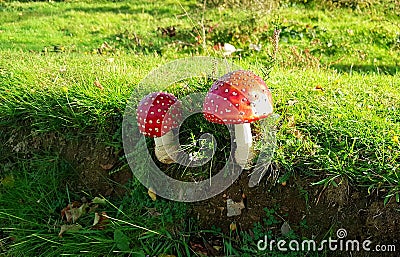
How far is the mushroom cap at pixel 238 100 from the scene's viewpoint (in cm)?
286

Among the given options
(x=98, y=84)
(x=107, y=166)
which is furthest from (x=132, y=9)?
(x=107, y=166)

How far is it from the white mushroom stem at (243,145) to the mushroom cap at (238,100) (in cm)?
24

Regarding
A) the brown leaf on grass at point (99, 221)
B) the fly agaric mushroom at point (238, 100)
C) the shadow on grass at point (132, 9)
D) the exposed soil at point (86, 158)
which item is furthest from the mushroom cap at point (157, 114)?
the shadow on grass at point (132, 9)

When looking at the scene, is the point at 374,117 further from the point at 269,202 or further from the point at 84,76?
the point at 84,76

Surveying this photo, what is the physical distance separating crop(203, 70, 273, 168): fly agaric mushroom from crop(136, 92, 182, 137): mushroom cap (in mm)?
311

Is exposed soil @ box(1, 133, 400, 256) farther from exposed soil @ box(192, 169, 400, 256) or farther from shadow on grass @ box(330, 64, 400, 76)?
shadow on grass @ box(330, 64, 400, 76)

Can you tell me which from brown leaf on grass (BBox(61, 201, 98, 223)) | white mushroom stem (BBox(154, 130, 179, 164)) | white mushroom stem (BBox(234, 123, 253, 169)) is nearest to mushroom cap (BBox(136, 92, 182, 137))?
white mushroom stem (BBox(154, 130, 179, 164))

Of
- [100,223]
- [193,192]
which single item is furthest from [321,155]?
[100,223]

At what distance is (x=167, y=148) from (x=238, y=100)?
77 centimetres

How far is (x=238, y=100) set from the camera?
2852 millimetres

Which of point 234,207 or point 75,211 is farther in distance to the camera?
point 75,211

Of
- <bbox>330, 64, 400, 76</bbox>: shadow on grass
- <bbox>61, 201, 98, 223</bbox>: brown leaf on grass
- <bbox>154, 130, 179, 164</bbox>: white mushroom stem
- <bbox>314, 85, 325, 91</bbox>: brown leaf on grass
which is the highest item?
<bbox>314, 85, 325, 91</bbox>: brown leaf on grass

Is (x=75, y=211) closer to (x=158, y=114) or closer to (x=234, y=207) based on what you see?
(x=158, y=114)

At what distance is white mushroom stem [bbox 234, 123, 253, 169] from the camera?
317cm
